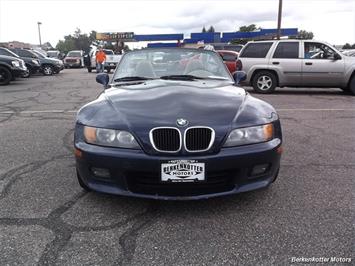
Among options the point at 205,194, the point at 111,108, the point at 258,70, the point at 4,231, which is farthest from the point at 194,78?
the point at 258,70

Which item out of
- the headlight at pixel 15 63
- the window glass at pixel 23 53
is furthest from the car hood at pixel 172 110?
the window glass at pixel 23 53

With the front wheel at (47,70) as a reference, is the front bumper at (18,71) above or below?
above

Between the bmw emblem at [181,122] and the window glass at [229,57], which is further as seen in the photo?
the window glass at [229,57]

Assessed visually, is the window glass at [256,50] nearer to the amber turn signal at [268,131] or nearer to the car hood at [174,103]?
the car hood at [174,103]

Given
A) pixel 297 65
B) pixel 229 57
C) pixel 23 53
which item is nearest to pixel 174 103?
pixel 297 65

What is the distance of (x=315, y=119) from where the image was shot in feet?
22.9

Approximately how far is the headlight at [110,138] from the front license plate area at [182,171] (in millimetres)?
290

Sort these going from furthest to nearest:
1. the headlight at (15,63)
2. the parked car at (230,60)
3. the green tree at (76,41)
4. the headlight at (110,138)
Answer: the green tree at (76,41), the headlight at (15,63), the parked car at (230,60), the headlight at (110,138)

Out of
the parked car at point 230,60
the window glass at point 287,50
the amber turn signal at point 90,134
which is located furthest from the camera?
the parked car at point 230,60

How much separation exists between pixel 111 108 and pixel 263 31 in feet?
178

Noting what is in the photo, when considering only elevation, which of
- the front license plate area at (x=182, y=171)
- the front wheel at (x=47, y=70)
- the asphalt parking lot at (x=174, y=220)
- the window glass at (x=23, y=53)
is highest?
the window glass at (x=23, y=53)

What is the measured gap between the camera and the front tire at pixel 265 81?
1132 centimetres

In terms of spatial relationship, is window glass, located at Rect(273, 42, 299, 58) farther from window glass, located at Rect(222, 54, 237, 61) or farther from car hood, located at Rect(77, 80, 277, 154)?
car hood, located at Rect(77, 80, 277, 154)

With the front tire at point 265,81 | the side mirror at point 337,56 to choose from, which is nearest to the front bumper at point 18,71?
the front tire at point 265,81
